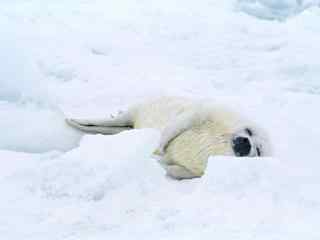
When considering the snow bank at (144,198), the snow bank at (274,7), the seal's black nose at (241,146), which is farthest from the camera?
the snow bank at (274,7)

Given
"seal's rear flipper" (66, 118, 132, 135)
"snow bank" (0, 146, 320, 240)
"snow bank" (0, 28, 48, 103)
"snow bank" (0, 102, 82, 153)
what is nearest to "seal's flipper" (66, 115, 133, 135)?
"seal's rear flipper" (66, 118, 132, 135)

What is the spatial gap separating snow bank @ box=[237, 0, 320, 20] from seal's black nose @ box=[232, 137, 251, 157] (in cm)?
741

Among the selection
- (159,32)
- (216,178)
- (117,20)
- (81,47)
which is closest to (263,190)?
(216,178)

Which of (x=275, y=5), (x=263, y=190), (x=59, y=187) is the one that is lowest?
(x=275, y=5)

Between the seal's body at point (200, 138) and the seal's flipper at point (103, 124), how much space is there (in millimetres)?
378

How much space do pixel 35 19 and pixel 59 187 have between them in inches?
209

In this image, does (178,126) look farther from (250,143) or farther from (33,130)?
(33,130)

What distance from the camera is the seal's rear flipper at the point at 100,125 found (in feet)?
13.5

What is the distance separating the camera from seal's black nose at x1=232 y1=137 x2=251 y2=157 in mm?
3135

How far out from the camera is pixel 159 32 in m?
7.87

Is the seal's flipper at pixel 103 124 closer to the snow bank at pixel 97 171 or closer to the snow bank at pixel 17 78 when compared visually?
the snow bank at pixel 17 78

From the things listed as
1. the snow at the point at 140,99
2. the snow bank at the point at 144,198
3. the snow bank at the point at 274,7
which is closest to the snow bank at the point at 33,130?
the snow at the point at 140,99

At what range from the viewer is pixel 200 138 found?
11.3 ft

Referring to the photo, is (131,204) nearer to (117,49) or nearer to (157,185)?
(157,185)
